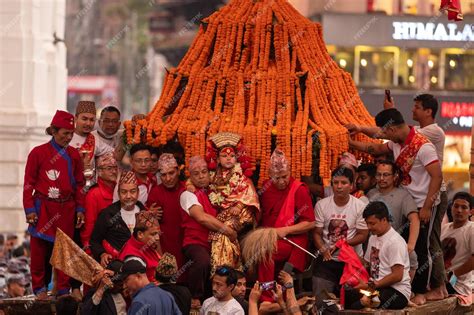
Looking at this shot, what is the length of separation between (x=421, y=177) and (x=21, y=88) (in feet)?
59.7

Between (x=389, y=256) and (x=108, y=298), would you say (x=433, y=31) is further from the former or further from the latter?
(x=108, y=298)

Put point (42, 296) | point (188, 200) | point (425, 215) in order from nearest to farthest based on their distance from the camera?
point (188, 200)
point (425, 215)
point (42, 296)

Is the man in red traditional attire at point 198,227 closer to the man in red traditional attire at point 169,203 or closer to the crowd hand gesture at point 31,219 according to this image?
the man in red traditional attire at point 169,203

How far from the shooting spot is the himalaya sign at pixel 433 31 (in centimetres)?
4394

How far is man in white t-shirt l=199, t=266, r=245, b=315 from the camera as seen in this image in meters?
16.4

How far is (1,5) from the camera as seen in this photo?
35312 millimetres

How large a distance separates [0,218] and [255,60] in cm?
1594

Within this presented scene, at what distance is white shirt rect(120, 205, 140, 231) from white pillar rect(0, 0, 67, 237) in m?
16.8

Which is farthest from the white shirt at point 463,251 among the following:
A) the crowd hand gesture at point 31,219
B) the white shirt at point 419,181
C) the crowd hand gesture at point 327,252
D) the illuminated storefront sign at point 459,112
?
the illuminated storefront sign at point 459,112

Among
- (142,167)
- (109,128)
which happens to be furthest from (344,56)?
(142,167)

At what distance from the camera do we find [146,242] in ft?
54.4

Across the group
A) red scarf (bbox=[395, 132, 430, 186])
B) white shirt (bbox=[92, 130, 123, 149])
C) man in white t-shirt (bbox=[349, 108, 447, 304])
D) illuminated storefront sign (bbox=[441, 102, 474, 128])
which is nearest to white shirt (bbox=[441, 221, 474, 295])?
man in white t-shirt (bbox=[349, 108, 447, 304])

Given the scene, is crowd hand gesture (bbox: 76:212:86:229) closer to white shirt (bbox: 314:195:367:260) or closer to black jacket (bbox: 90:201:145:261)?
black jacket (bbox: 90:201:145:261)

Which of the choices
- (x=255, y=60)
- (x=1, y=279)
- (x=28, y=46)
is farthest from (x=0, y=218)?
(x=255, y=60)
